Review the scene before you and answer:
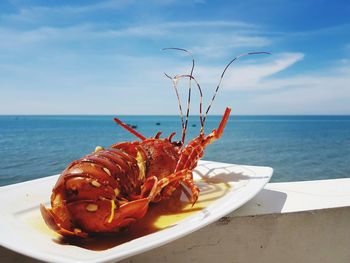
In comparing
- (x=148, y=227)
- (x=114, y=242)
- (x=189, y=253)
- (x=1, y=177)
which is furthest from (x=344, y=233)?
(x=1, y=177)

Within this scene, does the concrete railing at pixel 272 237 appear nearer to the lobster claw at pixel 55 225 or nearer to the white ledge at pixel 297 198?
the white ledge at pixel 297 198

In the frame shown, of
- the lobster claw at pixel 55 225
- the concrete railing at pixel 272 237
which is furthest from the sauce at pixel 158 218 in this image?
the concrete railing at pixel 272 237

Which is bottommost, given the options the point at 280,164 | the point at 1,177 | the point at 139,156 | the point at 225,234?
the point at 1,177

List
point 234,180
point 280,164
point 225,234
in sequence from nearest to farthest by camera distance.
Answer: point 225,234 < point 234,180 < point 280,164

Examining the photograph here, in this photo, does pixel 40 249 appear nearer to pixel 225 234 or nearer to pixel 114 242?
pixel 114 242

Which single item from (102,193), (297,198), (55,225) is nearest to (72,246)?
(55,225)

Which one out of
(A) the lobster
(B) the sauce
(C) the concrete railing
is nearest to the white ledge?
(C) the concrete railing

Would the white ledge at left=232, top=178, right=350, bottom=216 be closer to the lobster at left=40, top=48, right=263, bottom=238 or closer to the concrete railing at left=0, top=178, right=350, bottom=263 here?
the concrete railing at left=0, top=178, right=350, bottom=263
